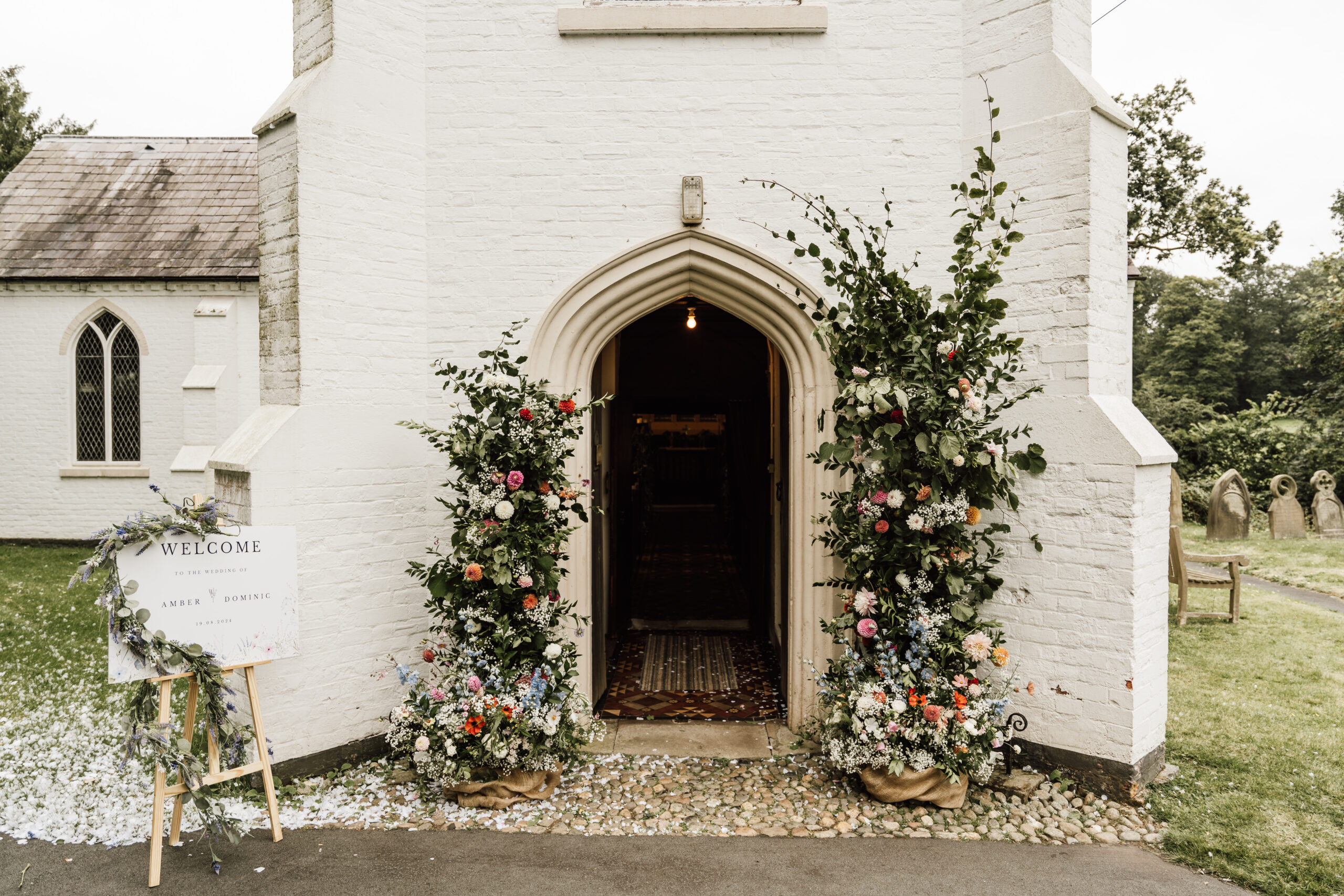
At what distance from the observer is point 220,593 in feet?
12.3

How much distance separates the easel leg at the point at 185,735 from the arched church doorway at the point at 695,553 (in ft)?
8.41

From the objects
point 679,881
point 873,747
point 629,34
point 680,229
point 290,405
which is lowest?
point 679,881

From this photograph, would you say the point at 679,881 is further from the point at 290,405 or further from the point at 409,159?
the point at 409,159

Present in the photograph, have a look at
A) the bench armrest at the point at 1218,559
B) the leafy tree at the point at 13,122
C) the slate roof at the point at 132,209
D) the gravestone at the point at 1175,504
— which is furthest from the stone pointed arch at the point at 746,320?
the leafy tree at the point at 13,122

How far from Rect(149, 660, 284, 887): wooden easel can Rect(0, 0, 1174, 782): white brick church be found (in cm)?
56

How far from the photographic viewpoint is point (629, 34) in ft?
16.0

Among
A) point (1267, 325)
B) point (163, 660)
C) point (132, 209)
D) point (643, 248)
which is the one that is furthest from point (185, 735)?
point (1267, 325)

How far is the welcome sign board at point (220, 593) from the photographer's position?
3551mm

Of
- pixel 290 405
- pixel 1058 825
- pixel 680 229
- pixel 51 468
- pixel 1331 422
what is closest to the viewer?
pixel 1058 825

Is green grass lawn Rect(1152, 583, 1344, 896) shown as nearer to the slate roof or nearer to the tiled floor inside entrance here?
the tiled floor inside entrance

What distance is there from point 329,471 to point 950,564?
369cm

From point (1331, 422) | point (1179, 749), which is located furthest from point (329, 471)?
point (1331, 422)

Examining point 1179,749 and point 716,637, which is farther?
point 716,637

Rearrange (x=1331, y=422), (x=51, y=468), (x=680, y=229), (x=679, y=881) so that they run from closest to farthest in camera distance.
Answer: (x=679, y=881), (x=680, y=229), (x=51, y=468), (x=1331, y=422)
